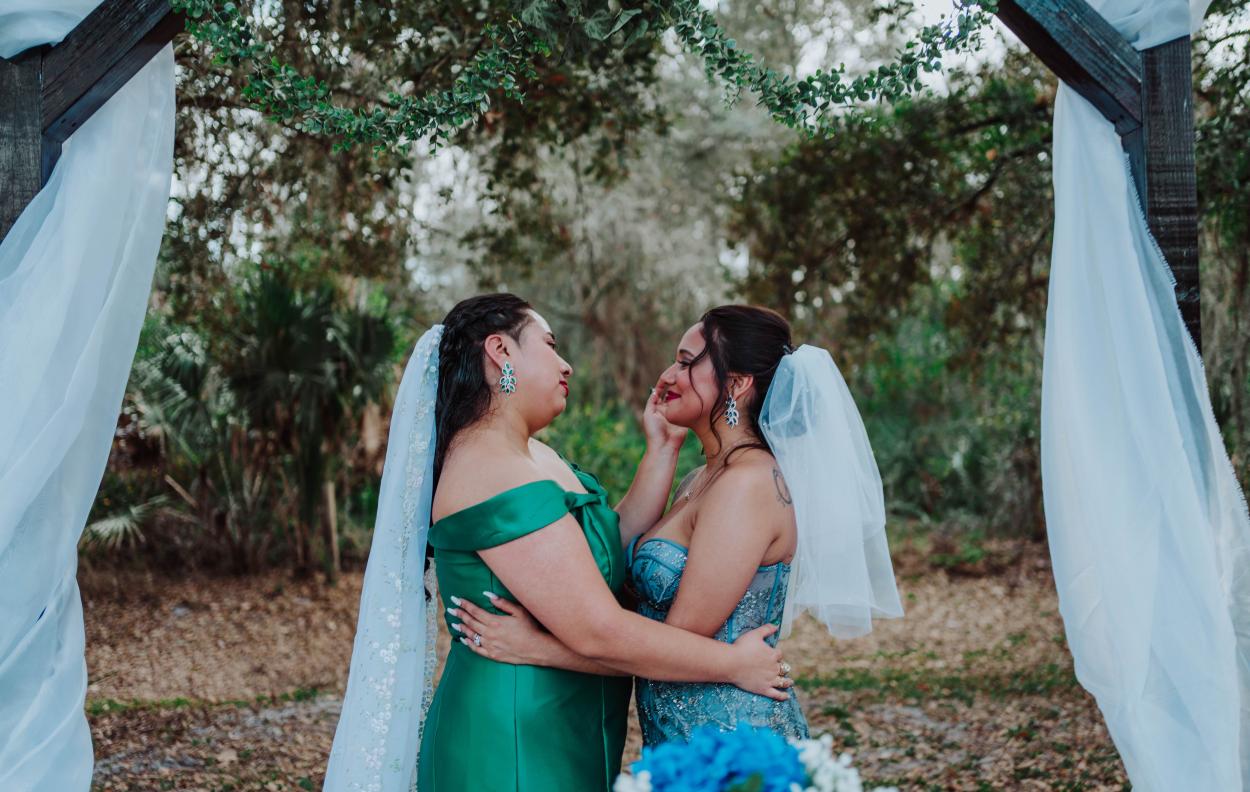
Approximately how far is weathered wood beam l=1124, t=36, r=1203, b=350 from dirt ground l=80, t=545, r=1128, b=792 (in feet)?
10.2

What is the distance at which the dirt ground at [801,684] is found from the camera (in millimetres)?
5734

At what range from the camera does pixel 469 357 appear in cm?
285

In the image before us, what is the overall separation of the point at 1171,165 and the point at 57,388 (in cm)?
299

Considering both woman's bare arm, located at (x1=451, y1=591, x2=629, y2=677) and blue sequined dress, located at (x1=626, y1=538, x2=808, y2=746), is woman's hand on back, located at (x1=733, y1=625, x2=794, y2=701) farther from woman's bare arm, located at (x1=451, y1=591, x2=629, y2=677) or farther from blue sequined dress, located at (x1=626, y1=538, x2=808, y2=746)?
A: woman's bare arm, located at (x1=451, y1=591, x2=629, y2=677)

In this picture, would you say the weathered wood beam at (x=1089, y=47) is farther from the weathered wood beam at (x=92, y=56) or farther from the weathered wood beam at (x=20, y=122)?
the weathered wood beam at (x=20, y=122)

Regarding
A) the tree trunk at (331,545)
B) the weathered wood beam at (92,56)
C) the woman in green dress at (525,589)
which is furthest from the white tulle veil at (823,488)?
the tree trunk at (331,545)

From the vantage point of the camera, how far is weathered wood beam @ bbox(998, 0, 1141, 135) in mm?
2863

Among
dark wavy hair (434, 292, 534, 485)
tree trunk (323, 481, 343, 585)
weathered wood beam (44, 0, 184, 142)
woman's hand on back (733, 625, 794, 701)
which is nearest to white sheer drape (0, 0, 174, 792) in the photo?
weathered wood beam (44, 0, 184, 142)

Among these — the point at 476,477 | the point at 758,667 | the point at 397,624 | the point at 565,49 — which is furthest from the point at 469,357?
the point at 758,667

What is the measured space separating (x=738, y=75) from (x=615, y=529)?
1290 mm

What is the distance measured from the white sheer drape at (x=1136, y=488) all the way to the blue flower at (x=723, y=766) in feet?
3.98

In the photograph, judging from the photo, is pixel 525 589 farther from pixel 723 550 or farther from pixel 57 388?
pixel 57 388

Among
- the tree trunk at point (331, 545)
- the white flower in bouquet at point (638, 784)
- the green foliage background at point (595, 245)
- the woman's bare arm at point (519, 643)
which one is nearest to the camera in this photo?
the white flower in bouquet at point (638, 784)

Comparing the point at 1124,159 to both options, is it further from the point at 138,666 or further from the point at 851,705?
the point at 138,666
